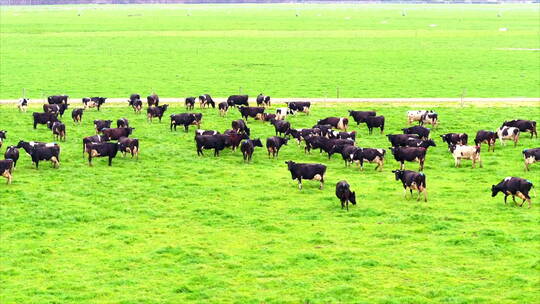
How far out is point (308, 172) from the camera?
111 feet

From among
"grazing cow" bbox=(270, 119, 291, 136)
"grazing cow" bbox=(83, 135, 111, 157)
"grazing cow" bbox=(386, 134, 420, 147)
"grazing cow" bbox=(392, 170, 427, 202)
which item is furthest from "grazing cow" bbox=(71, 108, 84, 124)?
"grazing cow" bbox=(392, 170, 427, 202)

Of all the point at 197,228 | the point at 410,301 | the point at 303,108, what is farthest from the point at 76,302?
the point at 303,108

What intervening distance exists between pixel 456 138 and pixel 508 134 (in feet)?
11.4

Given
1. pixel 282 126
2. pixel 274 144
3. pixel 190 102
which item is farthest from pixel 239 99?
pixel 274 144

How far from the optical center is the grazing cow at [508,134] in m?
43.2

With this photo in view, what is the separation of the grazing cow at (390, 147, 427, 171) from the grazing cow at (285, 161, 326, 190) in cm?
490

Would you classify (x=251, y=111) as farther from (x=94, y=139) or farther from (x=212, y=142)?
(x=94, y=139)

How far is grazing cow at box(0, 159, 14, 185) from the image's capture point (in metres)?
34.1

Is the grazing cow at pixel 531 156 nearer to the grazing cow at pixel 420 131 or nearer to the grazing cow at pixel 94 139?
the grazing cow at pixel 420 131

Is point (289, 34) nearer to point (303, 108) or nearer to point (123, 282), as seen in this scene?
point (303, 108)

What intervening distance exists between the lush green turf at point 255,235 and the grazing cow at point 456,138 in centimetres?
159

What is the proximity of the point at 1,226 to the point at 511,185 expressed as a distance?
1943cm

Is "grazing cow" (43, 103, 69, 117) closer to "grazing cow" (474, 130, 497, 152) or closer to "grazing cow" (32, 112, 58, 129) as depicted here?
"grazing cow" (32, 112, 58, 129)

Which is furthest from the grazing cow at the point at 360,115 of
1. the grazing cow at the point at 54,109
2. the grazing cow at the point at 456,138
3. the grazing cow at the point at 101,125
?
the grazing cow at the point at 54,109
